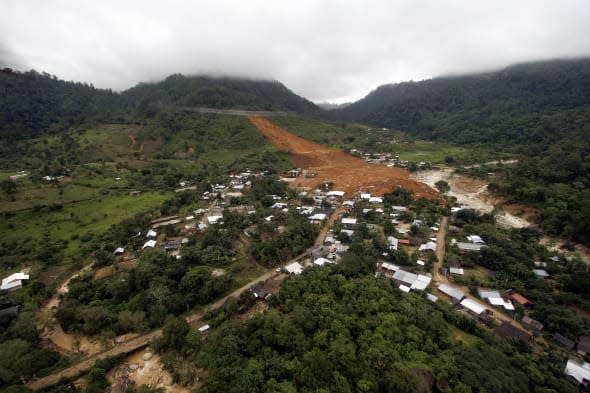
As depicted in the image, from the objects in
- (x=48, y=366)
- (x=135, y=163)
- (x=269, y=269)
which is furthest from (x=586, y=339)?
(x=135, y=163)

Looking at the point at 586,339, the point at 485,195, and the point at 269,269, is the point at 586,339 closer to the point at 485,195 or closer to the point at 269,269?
the point at 269,269

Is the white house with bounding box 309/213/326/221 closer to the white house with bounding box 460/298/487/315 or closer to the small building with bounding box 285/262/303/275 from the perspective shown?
the small building with bounding box 285/262/303/275

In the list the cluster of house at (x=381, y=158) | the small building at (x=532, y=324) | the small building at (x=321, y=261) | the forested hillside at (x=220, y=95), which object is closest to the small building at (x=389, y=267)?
the small building at (x=321, y=261)

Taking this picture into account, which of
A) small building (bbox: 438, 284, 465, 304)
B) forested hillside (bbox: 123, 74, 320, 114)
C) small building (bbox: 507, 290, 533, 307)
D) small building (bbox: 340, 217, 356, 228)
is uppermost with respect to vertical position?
forested hillside (bbox: 123, 74, 320, 114)

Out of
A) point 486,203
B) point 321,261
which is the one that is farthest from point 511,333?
point 486,203

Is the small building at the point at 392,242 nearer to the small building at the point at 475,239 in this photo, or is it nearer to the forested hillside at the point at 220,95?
the small building at the point at 475,239

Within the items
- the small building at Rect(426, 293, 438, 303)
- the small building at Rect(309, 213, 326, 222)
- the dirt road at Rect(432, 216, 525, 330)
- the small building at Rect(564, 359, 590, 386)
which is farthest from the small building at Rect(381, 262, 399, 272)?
the small building at Rect(564, 359, 590, 386)

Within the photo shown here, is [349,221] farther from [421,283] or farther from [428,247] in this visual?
[421,283]

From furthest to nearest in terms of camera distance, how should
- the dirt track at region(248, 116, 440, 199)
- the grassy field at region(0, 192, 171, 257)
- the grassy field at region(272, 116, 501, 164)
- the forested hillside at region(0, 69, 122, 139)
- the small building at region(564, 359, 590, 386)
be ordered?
the forested hillside at region(0, 69, 122, 139), the grassy field at region(272, 116, 501, 164), the dirt track at region(248, 116, 440, 199), the grassy field at region(0, 192, 171, 257), the small building at region(564, 359, 590, 386)
